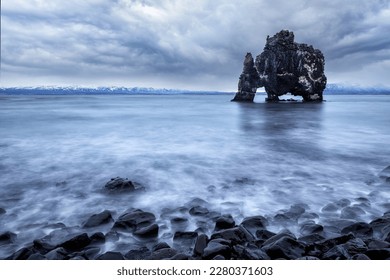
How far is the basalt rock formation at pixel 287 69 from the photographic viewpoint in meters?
65.6

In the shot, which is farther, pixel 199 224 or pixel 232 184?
pixel 232 184

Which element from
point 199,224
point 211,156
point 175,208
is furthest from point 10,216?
point 211,156

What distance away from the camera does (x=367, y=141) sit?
15.6 metres

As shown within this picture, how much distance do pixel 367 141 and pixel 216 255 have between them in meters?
14.8

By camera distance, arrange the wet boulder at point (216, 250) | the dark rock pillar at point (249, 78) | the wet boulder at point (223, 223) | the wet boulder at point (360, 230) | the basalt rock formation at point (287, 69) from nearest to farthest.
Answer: the wet boulder at point (216, 250), the wet boulder at point (360, 230), the wet boulder at point (223, 223), the basalt rock formation at point (287, 69), the dark rock pillar at point (249, 78)

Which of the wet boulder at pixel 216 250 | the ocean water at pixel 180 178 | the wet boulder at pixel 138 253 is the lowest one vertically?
the ocean water at pixel 180 178

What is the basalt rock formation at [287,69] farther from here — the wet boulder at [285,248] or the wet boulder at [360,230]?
the wet boulder at [285,248]

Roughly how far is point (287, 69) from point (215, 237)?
219 ft

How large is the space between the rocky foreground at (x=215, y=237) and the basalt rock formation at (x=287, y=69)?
63.7m

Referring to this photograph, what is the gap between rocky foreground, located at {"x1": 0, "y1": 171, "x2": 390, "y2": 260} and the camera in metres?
4.10

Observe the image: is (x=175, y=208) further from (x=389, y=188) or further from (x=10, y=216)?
(x=389, y=188)

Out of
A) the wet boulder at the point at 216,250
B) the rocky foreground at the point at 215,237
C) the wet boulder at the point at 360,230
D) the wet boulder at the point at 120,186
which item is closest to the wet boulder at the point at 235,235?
the rocky foreground at the point at 215,237

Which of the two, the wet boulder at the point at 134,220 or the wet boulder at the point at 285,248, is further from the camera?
the wet boulder at the point at 134,220

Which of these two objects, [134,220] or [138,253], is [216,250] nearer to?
[138,253]
